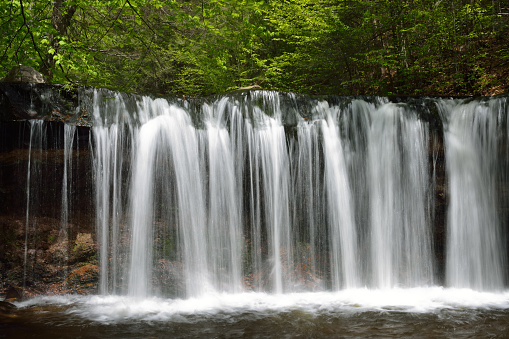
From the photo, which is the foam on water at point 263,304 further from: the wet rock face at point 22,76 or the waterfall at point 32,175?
the wet rock face at point 22,76

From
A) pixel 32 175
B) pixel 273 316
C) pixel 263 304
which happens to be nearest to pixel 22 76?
pixel 32 175

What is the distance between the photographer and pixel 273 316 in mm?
5320

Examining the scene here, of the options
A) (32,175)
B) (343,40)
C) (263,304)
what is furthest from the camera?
(343,40)

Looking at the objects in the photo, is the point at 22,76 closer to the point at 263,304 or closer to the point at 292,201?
the point at 292,201

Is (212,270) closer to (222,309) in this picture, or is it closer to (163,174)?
(222,309)

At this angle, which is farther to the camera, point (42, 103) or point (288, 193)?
point (288, 193)

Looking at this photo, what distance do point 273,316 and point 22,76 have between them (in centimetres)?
590

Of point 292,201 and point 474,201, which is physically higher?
point 292,201

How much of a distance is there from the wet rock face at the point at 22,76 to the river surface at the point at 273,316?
379 cm

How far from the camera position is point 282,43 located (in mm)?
13453

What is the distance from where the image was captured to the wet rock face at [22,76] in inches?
246

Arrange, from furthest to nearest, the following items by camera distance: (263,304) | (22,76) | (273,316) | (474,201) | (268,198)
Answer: (474,201)
(268,198)
(22,76)
(263,304)
(273,316)

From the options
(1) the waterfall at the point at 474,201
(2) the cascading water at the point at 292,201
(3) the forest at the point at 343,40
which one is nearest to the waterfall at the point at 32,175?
(2) the cascading water at the point at 292,201

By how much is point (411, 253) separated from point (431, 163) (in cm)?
189
